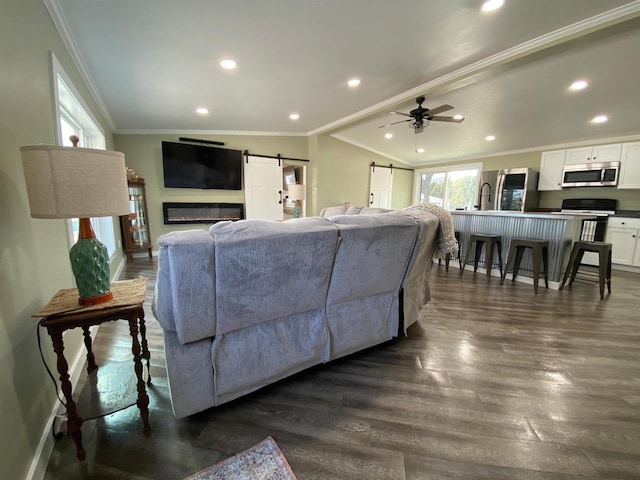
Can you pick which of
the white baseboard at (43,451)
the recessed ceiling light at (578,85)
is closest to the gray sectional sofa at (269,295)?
the white baseboard at (43,451)

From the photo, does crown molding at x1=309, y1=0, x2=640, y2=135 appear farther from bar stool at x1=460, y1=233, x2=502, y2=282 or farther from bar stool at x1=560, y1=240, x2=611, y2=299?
bar stool at x1=560, y1=240, x2=611, y2=299

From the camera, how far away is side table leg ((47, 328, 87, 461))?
1.05 m

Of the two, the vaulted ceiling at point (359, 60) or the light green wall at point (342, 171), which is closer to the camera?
the vaulted ceiling at point (359, 60)

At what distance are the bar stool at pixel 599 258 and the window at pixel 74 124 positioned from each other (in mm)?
→ 5277

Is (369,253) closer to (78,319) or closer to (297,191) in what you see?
(78,319)

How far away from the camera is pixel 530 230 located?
3.75 meters

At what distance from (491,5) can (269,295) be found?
2.86 meters

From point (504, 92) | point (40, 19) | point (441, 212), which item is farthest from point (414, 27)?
point (40, 19)

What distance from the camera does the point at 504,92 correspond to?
12.2 ft

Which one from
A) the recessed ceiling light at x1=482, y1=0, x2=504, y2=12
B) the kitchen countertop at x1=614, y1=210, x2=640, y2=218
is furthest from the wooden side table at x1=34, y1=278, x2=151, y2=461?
the kitchen countertop at x1=614, y1=210, x2=640, y2=218

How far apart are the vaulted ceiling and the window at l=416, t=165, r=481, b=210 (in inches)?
78.6

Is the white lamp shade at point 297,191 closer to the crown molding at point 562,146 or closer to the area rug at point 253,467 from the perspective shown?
the crown molding at point 562,146

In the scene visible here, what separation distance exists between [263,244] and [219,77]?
2.96m

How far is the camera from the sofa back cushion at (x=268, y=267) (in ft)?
3.95
